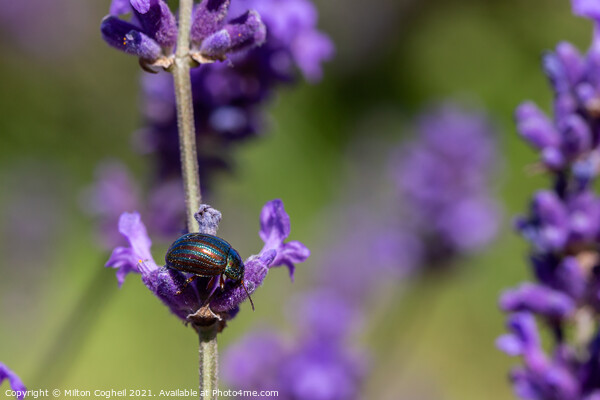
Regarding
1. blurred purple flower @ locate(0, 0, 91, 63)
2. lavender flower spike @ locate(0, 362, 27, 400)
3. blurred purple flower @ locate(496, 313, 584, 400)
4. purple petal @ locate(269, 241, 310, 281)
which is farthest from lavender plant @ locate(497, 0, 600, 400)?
blurred purple flower @ locate(0, 0, 91, 63)

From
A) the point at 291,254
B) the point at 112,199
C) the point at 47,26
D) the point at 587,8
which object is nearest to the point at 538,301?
the point at 587,8

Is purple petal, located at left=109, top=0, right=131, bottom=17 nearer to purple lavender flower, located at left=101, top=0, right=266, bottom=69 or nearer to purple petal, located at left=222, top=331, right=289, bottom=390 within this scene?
purple lavender flower, located at left=101, top=0, right=266, bottom=69

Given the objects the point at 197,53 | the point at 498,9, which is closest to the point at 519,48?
the point at 498,9

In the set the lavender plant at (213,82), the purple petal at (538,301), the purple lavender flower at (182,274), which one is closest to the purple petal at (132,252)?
the purple lavender flower at (182,274)

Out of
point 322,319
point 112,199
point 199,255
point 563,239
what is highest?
point 112,199

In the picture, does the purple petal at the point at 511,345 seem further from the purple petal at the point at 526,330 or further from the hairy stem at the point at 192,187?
the hairy stem at the point at 192,187

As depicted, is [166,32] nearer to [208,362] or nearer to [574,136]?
[208,362]
